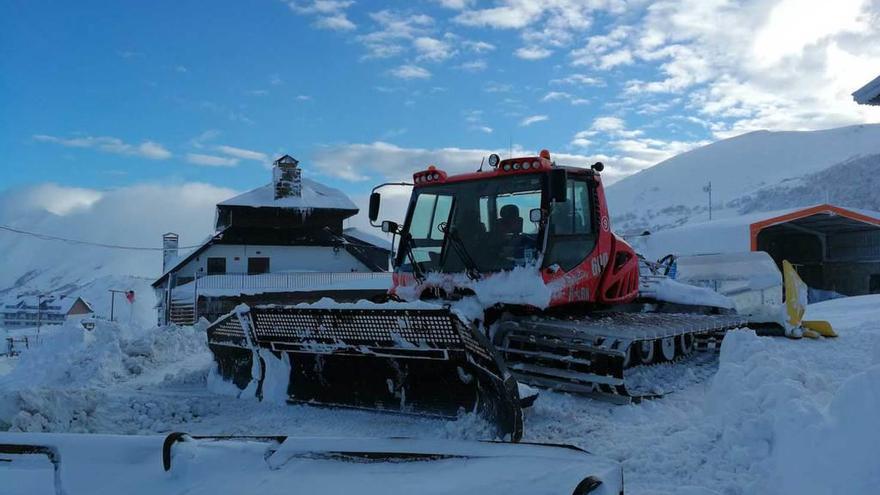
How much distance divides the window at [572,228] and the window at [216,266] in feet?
93.8

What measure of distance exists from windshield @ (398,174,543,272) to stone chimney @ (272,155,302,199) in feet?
92.2

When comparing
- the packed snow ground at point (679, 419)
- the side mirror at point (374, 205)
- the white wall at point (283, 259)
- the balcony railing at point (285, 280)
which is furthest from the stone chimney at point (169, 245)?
the side mirror at point (374, 205)

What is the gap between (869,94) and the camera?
42.9 ft

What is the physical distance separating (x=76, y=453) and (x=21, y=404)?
3.02 metres

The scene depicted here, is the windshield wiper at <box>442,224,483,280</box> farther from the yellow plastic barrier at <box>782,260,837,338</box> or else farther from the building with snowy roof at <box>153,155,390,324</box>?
the building with snowy roof at <box>153,155,390,324</box>

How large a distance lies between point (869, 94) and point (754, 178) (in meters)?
74.9

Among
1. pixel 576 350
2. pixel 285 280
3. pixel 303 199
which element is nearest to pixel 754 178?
pixel 303 199

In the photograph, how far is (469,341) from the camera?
4.59 meters

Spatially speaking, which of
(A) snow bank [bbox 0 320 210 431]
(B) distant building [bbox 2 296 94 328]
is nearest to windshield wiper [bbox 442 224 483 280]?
(A) snow bank [bbox 0 320 210 431]

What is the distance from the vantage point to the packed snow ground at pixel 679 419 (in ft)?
10.5

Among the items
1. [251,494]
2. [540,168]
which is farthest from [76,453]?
[540,168]

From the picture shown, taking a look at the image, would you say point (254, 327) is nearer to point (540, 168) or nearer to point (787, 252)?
point (540, 168)

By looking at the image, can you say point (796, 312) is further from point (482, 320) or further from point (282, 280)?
point (282, 280)

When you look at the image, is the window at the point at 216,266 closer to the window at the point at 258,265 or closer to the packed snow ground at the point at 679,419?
the window at the point at 258,265
